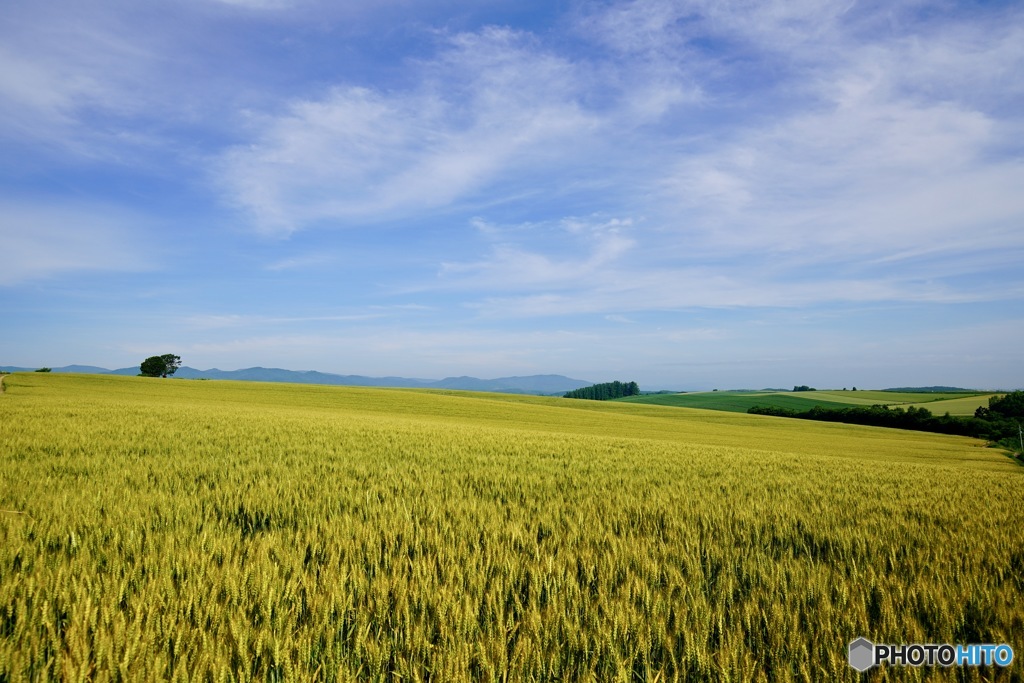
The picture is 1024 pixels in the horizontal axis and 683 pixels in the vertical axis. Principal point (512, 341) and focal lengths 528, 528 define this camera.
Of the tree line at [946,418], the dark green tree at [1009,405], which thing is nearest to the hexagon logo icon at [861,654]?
the tree line at [946,418]

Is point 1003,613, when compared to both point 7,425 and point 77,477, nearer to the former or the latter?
point 77,477

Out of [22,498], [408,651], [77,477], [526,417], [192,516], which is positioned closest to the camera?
[408,651]

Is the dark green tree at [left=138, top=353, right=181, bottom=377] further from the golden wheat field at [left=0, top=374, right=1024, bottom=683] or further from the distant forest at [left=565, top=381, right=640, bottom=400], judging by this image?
the golden wheat field at [left=0, top=374, right=1024, bottom=683]

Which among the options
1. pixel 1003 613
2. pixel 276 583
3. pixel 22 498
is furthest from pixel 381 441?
pixel 1003 613

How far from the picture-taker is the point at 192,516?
501 centimetres

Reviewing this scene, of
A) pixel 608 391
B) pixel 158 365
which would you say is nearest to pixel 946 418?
pixel 608 391

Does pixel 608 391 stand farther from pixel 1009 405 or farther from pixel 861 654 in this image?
pixel 861 654

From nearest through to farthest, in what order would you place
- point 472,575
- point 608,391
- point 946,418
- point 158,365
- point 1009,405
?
point 472,575
point 946,418
point 1009,405
point 158,365
point 608,391

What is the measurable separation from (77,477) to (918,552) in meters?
9.37

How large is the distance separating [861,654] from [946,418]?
191ft

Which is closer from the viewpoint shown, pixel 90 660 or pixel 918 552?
pixel 90 660

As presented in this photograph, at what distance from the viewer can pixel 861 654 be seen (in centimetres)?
265

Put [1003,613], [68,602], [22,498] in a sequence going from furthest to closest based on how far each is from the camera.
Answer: [22,498], [1003,613], [68,602]

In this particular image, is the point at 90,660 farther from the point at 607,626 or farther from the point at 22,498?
the point at 22,498
